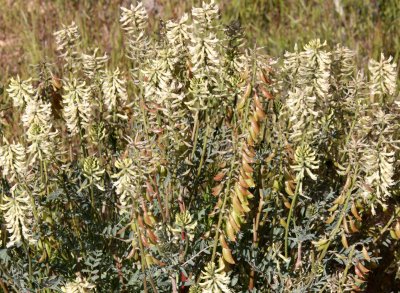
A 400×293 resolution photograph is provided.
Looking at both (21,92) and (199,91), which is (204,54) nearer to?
(199,91)

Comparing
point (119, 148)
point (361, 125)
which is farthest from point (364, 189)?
point (119, 148)

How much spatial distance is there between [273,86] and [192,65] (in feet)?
1.21

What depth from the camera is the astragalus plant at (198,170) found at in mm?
2809

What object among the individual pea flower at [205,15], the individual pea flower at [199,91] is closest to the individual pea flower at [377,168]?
the individual pea flower at [199,91]

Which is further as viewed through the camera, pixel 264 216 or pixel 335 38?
pixel 335 38

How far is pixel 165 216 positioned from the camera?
123 inches

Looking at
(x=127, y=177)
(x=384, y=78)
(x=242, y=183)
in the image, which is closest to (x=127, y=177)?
(x=127, y=177)

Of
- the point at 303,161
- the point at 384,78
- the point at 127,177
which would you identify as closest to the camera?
the point at 127,177

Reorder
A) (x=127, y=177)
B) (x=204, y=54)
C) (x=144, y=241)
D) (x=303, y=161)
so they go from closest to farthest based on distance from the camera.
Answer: (x=127, y=177) → (x=144, y=241) → (x=303, y=161) → (x=204, y=54)

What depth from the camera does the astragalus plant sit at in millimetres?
2809

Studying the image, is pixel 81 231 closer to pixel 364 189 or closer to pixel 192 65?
pixel 192 65

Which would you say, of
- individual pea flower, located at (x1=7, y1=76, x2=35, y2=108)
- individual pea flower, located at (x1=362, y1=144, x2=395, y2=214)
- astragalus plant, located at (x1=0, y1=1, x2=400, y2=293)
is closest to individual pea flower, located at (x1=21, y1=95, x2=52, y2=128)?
astragalus plant, located at (x1=0, y1=1, x2=400, y2=293)

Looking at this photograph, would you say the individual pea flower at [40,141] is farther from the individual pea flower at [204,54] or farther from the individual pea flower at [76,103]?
the individual pea flower at [204,54]

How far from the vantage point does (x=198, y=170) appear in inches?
124
